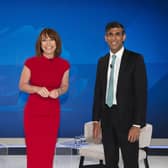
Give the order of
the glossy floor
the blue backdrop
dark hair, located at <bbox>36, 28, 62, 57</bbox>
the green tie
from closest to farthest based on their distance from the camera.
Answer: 1. the green tie
2. dark hair, located at <bbox>36, 28, 62, 57</bbox>
3. the glossy floor
4. the blue backdrop

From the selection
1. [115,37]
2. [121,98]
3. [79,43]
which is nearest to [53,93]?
[121,98]

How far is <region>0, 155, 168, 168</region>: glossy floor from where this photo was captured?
218 inches

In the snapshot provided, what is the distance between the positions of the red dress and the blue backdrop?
278 centimetres

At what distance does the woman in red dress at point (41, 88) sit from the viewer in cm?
348

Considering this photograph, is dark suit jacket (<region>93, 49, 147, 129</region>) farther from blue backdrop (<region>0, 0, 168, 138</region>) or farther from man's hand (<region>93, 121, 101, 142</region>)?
blue backdrop (<region>0, 0, 168, 138</region>)

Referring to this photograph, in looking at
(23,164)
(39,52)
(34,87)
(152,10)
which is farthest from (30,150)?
(152,10)

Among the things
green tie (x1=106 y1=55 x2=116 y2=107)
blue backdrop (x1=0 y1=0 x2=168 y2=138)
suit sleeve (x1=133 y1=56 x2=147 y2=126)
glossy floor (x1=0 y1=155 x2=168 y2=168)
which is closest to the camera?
suit sleeve (x1=133 y1=56 x2=147 y2=126)

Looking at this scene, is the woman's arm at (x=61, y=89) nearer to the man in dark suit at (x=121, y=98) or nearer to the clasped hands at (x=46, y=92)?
the clasped hands at (x=46, y=92)

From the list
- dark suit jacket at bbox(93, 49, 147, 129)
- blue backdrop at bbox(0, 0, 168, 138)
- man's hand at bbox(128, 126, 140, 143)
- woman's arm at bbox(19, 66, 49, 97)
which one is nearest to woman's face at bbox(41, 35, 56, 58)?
woman's arm at bbox(19, 66, 49, 97)

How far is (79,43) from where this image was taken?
20.9 feet

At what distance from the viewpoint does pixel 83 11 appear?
20.7ft

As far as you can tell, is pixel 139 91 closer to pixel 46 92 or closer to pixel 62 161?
pixel 46 92

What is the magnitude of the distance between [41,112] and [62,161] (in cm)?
245

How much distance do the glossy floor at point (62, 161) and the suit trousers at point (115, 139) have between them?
219cm
